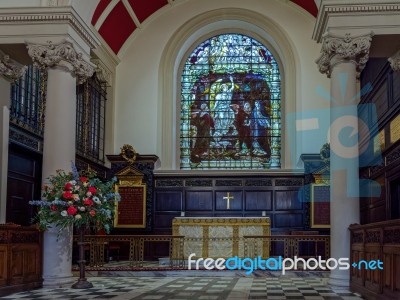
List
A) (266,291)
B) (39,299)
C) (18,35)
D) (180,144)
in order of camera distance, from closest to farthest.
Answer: (39,299), (266,291), (18,35), (180,144)

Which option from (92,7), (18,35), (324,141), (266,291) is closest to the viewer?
(266,291)

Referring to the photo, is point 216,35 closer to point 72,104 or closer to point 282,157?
point 282,157

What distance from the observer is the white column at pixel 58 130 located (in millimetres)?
10562

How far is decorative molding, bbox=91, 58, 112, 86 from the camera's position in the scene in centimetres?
1755

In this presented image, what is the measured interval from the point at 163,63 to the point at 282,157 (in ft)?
15.7

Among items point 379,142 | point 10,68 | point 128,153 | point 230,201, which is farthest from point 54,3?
point 230,201

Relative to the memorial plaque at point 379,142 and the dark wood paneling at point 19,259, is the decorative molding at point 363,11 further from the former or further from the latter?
the dark wood paneling at point 19,259

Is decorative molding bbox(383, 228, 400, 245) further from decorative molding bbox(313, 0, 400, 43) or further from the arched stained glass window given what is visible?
the arched stained glass window

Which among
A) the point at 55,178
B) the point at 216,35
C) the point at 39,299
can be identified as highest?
the point at 216,35

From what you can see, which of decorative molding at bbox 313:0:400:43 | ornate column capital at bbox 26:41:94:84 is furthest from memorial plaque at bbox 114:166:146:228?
decorative molding at bbox 313:0:400:43

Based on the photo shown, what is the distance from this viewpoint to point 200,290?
1008 cm

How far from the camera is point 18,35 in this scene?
10867mm

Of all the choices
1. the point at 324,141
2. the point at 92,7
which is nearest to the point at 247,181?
the point at 324,141

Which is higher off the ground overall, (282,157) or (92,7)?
(92,7)
